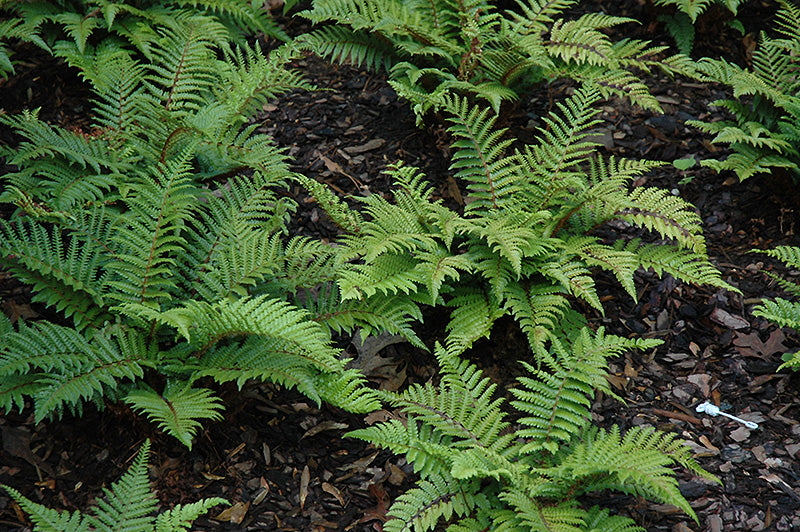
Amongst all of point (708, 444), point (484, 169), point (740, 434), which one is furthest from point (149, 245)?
point (740, 434)

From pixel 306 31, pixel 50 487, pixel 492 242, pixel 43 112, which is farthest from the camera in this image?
pixel 306 31

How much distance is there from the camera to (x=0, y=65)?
4.38m

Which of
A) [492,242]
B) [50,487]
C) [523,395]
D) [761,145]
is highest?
[761,145]

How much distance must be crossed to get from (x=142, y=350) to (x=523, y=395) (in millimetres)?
1746

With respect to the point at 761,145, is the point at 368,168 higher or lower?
lower

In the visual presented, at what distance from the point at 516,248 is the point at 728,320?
1470 mm

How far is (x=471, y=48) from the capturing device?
14.6 ft

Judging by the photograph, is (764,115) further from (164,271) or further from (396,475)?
(164,271)

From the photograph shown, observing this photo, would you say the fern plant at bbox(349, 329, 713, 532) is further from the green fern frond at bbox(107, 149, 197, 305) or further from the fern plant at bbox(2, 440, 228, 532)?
the green fern frond at bbox(107, 149, 197, 305)

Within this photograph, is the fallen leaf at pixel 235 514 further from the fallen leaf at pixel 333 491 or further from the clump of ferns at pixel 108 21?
the clump of ferns at pixel 108 21

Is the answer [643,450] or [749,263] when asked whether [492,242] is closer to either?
[643,450]

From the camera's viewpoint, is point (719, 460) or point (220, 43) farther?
point (220, 43)

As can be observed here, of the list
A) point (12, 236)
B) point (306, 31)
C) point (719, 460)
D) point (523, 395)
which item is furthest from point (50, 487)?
point (306, 31)

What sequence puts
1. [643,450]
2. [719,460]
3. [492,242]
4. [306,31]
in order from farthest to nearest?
[306,31]
[492,242]
[719,460]
[643,450]
